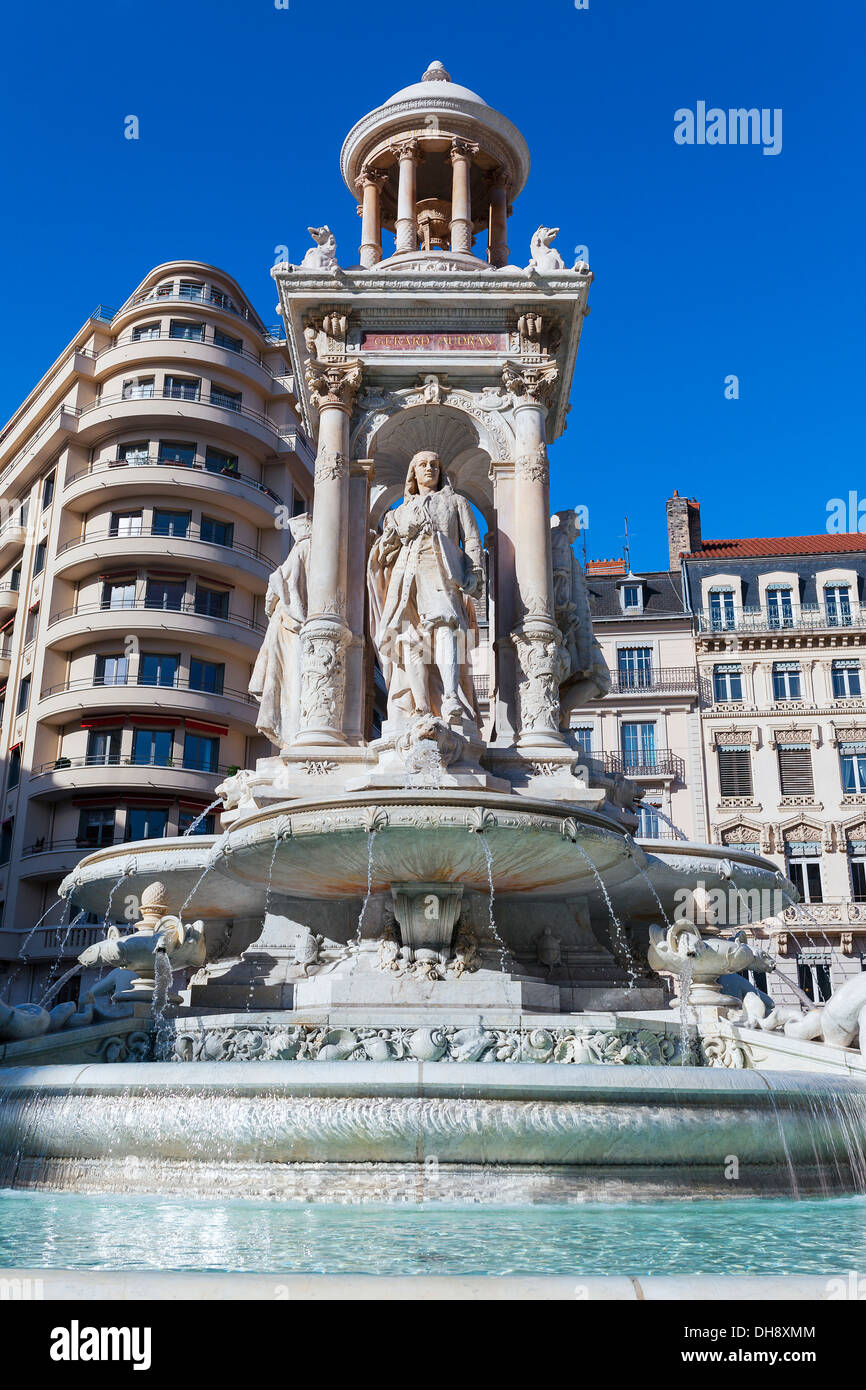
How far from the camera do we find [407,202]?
60.6ft

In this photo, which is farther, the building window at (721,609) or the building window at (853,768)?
the building window at (721,609)

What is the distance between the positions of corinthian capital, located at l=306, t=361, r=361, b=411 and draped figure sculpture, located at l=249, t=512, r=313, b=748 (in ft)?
5.68

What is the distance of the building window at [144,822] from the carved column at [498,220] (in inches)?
1085

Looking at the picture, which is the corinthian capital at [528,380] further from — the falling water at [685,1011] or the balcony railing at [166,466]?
the balcony railing at [166,466]

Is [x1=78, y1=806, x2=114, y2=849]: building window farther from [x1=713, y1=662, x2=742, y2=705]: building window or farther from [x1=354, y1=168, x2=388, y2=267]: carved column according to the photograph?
[x1=354, y1=168, x2=388, y2=267]: carved column

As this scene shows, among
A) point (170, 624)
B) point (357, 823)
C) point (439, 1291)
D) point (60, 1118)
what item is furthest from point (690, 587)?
point (439, 1291)

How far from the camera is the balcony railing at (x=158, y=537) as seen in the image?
46062 millimetres

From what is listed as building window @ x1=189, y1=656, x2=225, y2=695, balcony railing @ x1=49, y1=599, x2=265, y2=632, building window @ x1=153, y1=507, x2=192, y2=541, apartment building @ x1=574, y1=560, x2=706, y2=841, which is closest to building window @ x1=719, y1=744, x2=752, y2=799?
apartment building @ x1=574, y1=560, x2=706, y2=841

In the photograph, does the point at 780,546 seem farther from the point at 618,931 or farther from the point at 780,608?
the point at 618,931

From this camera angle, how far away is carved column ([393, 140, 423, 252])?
1848 cm

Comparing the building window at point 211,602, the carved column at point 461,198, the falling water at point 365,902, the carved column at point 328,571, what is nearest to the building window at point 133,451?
the building window at point 211,602

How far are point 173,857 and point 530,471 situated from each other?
6.58m

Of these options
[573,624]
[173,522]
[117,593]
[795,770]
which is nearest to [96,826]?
[117,593]

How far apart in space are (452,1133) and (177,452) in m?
44.8
